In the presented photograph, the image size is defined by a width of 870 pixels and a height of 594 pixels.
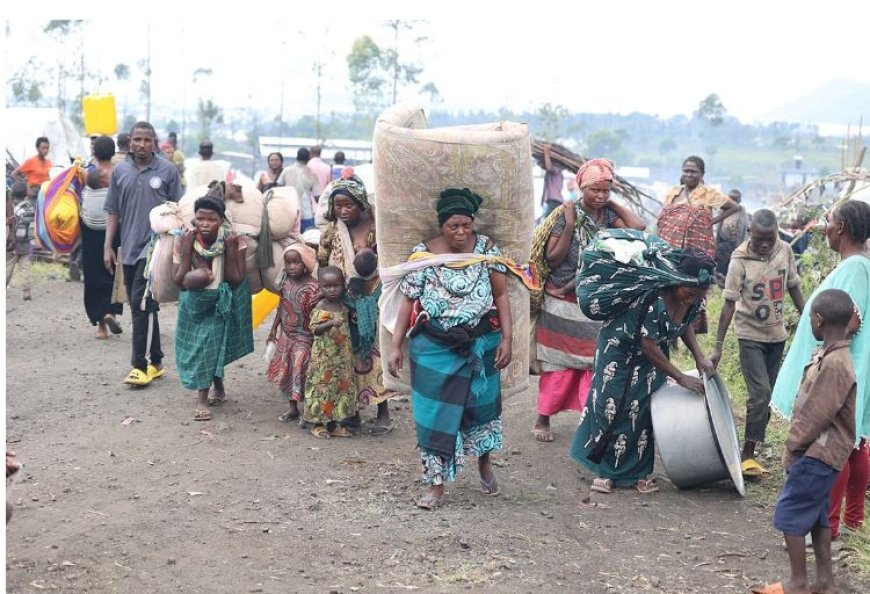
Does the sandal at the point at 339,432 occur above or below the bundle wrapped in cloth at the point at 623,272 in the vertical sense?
below

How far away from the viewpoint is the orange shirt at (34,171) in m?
16.5

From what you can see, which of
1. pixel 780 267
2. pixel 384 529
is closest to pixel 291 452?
pixel 384 529

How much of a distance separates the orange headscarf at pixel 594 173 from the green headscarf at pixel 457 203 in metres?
1.29

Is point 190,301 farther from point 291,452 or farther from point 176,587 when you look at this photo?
point 176,587

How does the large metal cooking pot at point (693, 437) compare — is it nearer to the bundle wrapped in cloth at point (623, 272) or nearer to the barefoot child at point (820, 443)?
the bundle wrapped in cloth at point (623, 272)

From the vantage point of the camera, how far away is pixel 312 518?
5711 mm

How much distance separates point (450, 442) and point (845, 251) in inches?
85.8

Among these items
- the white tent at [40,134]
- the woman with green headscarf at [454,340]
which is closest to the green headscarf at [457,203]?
the woman with green headscarf at [454,340]

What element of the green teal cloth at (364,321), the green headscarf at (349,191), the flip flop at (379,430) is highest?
the green headscarf at (349,191)

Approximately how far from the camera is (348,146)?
41969 millimetres

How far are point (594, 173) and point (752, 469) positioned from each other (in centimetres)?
199

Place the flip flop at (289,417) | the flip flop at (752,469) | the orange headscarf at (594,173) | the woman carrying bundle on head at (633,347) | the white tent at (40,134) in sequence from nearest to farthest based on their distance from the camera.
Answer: the woman carrying bundle on head at (633,347)
the flip flop at (752,469)
the orange headscarf at (594,173)
the flip flop at (289,417)
the white tent at (40,134)

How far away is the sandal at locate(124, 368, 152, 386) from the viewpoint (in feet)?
28.1

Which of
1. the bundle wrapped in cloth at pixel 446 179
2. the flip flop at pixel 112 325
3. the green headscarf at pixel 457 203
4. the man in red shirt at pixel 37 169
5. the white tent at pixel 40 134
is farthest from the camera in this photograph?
the white tent at pixel 40 134
